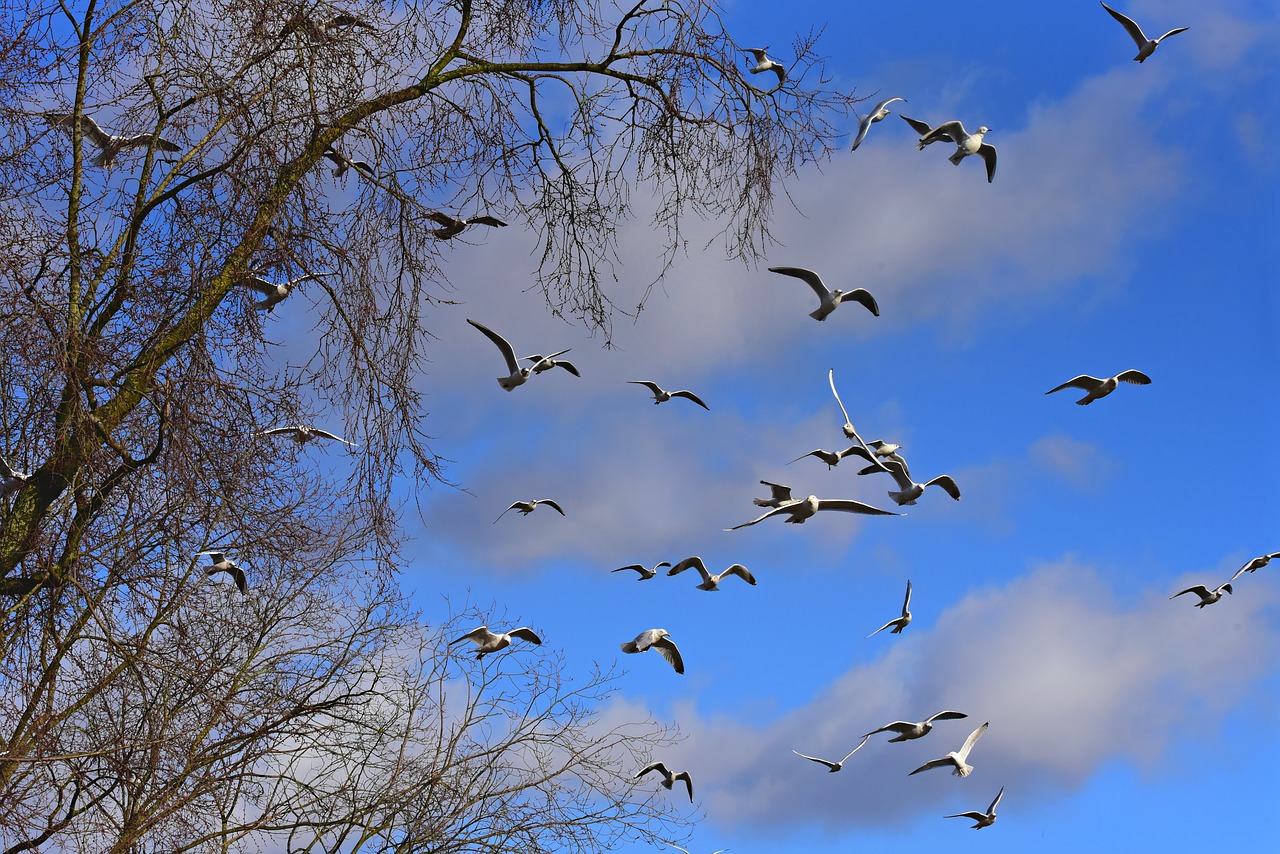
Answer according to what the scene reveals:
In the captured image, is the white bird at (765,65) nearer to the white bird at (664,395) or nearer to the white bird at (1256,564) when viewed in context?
the white bird at (664,395)

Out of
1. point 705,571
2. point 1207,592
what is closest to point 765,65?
point 705,571

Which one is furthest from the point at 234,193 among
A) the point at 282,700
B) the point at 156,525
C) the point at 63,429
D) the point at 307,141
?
the point at 282,700

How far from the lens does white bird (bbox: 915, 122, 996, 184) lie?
10109 millimetres

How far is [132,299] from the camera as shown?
6344 mm

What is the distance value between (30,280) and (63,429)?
1.17 m

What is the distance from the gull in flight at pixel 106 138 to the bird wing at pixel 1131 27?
8.44 meters

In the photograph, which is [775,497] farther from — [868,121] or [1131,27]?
[1131,27]

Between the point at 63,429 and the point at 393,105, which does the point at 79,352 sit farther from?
the point at 393,105

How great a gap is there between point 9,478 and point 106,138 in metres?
2.14

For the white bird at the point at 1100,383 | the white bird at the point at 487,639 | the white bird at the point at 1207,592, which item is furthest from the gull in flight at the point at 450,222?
the white bird at the point at 1207,592

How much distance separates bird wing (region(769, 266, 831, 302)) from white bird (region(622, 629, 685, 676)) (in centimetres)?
295

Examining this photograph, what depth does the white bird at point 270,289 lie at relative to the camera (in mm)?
6584

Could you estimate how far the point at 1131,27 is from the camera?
10.9 m

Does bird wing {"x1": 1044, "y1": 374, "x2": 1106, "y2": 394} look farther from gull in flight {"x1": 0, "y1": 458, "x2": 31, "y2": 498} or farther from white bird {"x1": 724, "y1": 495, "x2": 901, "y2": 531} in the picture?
gull in flight {"x1": 0, "y1": 458, "x2": 31, "y2": 498}
